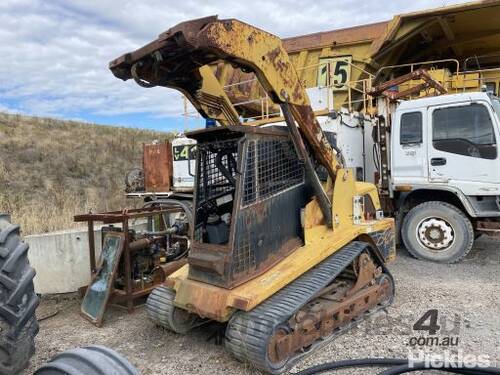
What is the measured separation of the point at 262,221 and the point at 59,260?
10.4ft

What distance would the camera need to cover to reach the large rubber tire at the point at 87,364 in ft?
5.70

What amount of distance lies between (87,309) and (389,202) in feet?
17.0

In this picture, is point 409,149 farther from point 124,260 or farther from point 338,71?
point 124,260

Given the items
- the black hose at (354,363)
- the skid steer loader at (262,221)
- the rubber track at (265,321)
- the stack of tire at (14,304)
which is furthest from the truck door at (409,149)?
the stack of tire at (14,304)

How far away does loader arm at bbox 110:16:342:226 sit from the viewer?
131 inches

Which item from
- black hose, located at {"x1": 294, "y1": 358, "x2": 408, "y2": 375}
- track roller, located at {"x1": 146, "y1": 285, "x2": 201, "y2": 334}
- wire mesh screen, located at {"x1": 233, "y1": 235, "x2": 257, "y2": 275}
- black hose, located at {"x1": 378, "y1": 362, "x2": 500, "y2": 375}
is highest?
wire mesh screen, located at {"x1": 233, "y1": 235, "x2": 257, "y2": 275}

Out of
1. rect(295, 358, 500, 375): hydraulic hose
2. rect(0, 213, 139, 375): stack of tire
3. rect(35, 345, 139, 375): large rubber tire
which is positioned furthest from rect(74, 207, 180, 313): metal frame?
rect(35, 345, 139, 375): large rubber tire

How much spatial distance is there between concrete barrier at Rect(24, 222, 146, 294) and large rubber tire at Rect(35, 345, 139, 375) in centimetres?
425

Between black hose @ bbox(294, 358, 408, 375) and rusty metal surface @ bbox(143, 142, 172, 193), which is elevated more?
rusty metal surface @ bbox(143, 142, 172, 193)

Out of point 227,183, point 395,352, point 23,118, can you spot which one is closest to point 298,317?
point 395,352

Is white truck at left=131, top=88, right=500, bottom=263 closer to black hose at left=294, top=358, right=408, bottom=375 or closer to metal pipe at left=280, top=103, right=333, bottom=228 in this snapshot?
metal pipe at left=280, top=103, right=333, bottom=228

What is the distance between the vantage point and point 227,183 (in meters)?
4.41

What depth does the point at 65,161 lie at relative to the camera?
21234 millimetres

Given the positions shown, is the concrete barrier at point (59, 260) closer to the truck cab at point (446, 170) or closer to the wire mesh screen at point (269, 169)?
the wire mesh screen at point (269, 169)
